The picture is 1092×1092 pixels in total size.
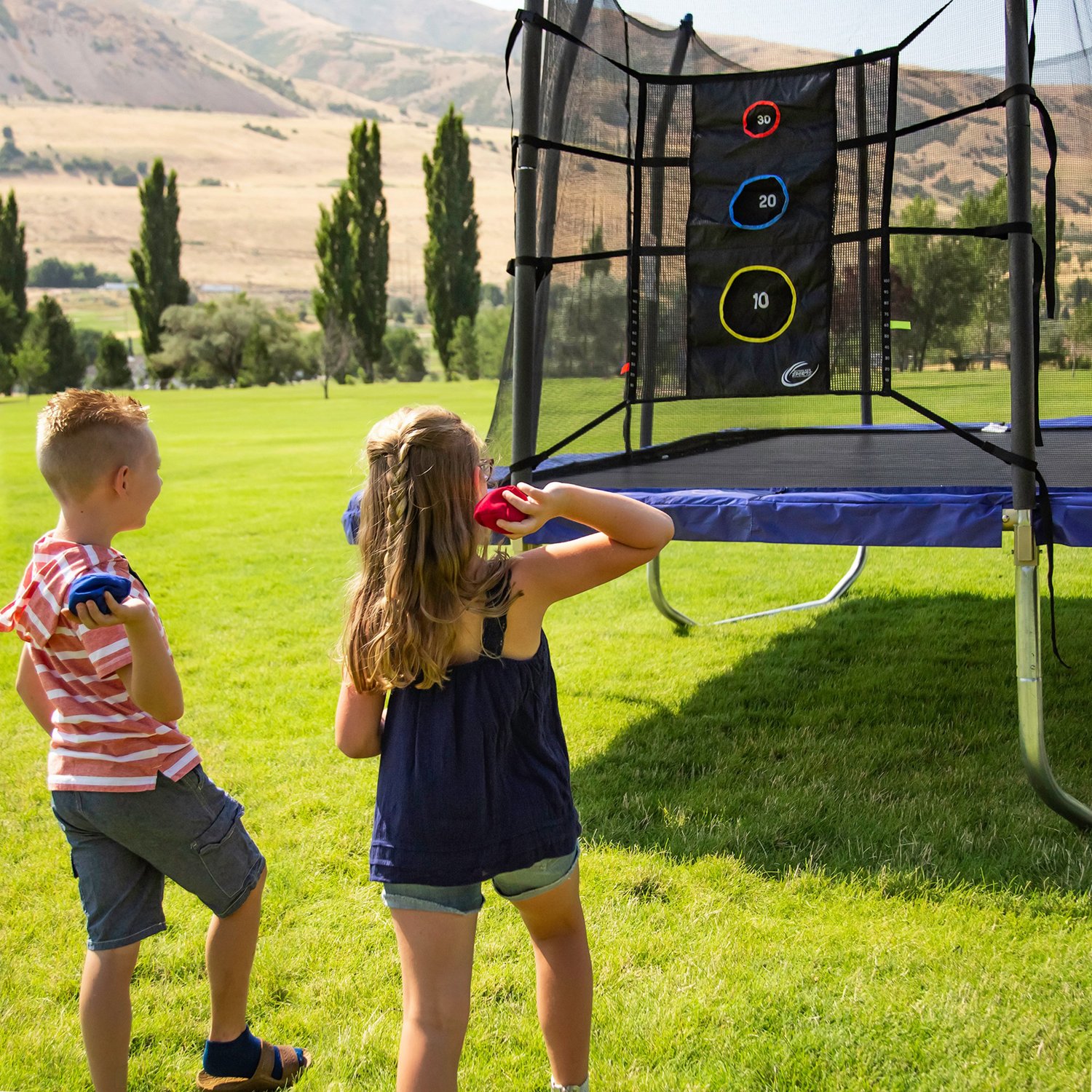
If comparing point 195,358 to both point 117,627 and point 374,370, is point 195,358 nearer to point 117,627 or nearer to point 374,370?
point 374,370

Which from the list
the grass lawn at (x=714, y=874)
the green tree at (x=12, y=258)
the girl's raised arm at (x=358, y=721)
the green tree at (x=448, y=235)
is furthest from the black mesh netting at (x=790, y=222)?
the green tree at (x=12, y=258)

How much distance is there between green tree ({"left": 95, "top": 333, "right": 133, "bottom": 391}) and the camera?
126 feet

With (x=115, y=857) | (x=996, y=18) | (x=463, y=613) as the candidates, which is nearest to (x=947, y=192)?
(x=996, y=18)

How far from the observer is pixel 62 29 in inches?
6737

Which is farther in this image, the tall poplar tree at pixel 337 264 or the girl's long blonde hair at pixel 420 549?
the tall poplar tree at pixel 337 264

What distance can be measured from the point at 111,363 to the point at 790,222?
3958 cm

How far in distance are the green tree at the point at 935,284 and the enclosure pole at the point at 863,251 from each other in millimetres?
672

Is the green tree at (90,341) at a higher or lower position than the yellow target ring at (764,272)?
higher

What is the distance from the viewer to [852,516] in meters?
2.77

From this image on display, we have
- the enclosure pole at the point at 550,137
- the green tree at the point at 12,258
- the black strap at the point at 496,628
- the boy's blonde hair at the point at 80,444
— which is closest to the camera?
the black strap at the point at 496,628

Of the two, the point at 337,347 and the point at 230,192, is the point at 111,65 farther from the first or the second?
the point at 337,347

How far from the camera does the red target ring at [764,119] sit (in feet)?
10.4

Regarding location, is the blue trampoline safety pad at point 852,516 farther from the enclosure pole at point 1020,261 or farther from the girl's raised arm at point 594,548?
the girl's raised arm at point 594,548

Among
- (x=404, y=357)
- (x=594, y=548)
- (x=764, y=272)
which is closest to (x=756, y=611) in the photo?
(x=764, y=272)
